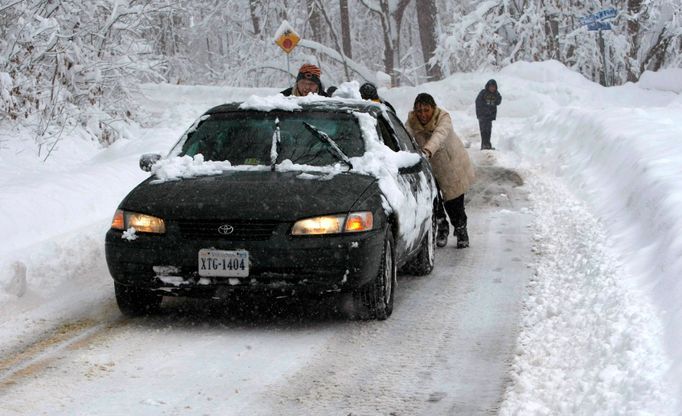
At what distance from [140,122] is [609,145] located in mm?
11639

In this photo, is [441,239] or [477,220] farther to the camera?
[477,220]

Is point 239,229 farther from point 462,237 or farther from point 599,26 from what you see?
point 599,26

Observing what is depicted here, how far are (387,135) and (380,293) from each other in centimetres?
182

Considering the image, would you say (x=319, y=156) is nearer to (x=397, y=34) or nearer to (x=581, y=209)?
(x=581, y=209)

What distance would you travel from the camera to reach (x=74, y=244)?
9086 mm

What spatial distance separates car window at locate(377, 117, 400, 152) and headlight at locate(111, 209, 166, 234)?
2192 millimetres

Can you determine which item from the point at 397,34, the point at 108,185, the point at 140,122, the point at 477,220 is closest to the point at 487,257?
the point at 477,220

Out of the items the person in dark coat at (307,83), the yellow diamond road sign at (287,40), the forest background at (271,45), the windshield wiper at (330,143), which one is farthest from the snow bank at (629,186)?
the yellow diamond road sign at (287,40)

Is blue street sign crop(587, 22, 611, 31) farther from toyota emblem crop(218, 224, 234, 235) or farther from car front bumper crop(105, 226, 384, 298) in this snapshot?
toyota emblem crop(218, 224, 234, 235)

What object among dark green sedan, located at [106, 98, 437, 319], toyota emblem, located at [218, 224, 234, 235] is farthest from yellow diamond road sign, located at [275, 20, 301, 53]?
toyota emblem, located at [218, 224, 234, 235]

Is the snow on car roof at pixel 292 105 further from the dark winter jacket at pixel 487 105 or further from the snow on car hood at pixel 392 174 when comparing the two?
the dark winter jacket at pixel 487 105

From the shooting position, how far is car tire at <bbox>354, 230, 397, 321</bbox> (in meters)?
6.68

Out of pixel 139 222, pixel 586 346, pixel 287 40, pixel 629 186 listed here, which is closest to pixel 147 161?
pixel 139 222

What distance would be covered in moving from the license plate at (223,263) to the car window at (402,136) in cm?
250
